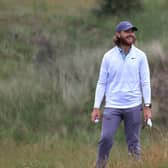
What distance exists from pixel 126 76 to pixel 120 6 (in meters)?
20.6

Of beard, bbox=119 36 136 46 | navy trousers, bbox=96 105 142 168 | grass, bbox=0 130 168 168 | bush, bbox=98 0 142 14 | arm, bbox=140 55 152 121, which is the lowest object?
grass, bbox=0 130 168 168

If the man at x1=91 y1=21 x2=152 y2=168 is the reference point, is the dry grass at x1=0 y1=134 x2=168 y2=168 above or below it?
below

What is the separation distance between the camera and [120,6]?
27.2 m

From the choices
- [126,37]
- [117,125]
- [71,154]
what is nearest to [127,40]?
[126,37]

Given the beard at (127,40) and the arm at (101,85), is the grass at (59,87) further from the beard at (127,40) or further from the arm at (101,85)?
the beard at (127,40)

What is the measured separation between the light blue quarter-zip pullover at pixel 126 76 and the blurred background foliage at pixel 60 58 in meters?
6.16

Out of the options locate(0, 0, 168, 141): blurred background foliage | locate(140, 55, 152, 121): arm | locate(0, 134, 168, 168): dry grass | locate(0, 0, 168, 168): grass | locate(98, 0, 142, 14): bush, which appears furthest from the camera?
locate(98, 0, 142, 14): bush

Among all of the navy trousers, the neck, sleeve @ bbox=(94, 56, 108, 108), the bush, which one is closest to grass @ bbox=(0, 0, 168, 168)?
the navy trousers

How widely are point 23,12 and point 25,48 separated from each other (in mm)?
5461

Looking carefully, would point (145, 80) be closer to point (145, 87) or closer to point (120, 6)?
point (145, 87)

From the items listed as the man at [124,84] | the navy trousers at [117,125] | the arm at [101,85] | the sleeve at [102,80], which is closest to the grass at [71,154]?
the navy trousers at [117,125]

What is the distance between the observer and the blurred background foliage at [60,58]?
14.0 metres

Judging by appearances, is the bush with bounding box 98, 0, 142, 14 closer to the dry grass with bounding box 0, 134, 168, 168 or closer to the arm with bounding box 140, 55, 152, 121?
the dry grass with bounding box 0, 134, 168, 168

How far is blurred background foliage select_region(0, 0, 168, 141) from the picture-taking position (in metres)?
14.0
